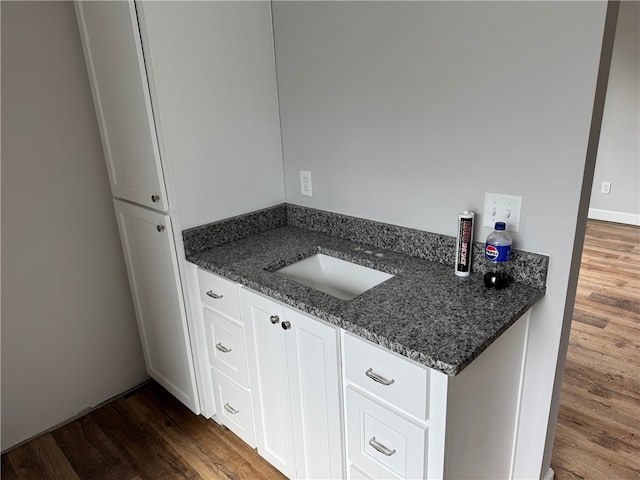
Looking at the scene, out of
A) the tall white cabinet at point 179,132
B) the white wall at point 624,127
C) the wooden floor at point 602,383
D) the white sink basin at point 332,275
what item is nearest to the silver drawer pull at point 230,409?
the tall white cabinet at point 179,132

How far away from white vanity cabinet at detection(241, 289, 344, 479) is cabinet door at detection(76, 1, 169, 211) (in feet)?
2.08

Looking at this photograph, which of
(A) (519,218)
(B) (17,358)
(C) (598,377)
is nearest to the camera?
(A) (519,218)

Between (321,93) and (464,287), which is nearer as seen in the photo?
(464,287)

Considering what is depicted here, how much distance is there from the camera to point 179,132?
1.72 m

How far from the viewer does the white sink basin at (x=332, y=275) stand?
1.77m

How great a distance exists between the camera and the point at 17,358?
6.47 ft

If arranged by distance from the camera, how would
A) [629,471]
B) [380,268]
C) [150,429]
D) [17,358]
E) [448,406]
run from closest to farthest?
[448,406] < [380,268] < [629,471] < [17,358] < [150,429]

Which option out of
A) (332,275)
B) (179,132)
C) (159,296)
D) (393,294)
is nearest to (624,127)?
(332,275)

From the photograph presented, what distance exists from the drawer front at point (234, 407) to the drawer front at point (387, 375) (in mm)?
687

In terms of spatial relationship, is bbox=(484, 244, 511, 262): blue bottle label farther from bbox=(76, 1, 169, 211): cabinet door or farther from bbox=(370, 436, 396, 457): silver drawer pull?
bbox=(76, 1, 169, 211): cabinet door

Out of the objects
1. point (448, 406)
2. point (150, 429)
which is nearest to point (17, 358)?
A: point (150, 429)

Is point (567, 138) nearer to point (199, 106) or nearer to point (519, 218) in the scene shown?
point (519, 218)

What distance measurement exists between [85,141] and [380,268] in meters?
1.39

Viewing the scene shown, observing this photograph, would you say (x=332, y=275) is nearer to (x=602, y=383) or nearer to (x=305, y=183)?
(x=305, y=183)
